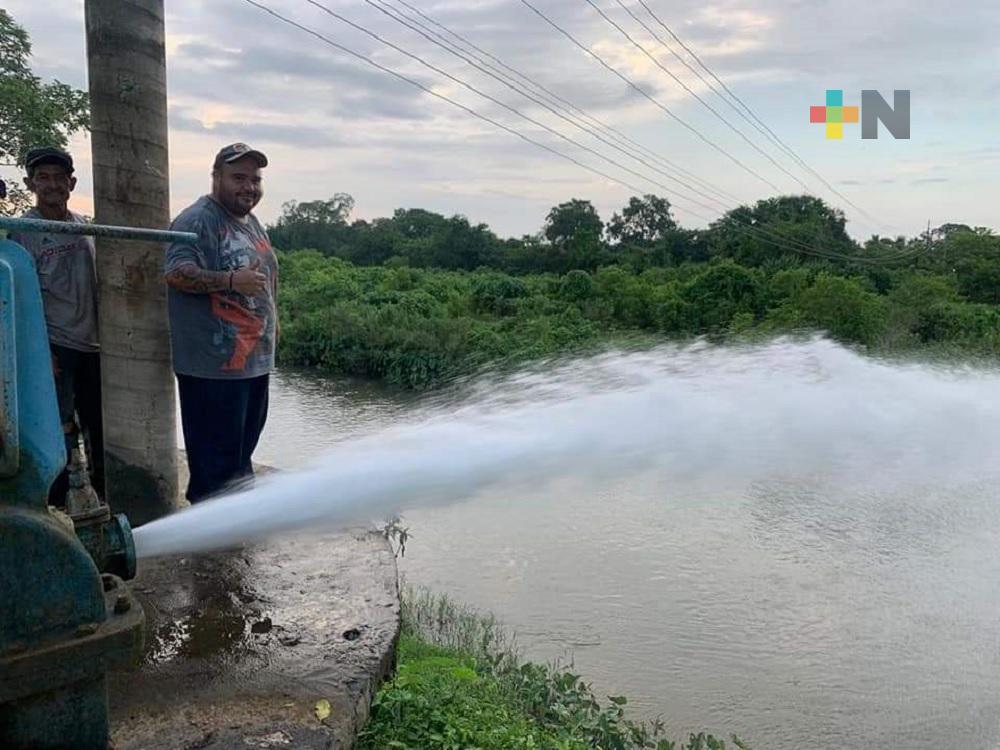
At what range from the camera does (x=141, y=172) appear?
421 cm

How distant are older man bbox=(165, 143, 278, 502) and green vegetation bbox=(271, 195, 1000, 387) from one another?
15.9m

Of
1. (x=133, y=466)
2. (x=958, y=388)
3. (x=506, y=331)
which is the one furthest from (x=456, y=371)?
(x=133, y=466)

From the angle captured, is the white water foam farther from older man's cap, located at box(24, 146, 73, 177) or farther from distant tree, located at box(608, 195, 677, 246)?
distant tree, located at box(608, 195, 677, 246)

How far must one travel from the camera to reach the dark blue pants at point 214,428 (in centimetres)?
414

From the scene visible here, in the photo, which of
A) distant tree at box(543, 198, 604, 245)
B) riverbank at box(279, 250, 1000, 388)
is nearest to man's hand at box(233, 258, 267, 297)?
riverbank at box(279, 250, 1000, 388)

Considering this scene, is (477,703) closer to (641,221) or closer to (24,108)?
(24,108)

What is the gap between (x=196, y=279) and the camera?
12.7 feet

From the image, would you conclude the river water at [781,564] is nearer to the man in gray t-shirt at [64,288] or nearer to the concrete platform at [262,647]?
the concrete platform at [262,647]

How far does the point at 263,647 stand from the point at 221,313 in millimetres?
1595

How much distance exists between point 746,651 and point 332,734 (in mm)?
5212

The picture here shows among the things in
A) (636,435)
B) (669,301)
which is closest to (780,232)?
(669,301)

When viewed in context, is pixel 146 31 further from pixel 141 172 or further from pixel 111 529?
pixel 111 529

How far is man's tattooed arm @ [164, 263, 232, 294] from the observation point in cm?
387

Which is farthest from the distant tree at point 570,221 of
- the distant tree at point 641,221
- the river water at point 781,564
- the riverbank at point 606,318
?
the river water at point 781,564
